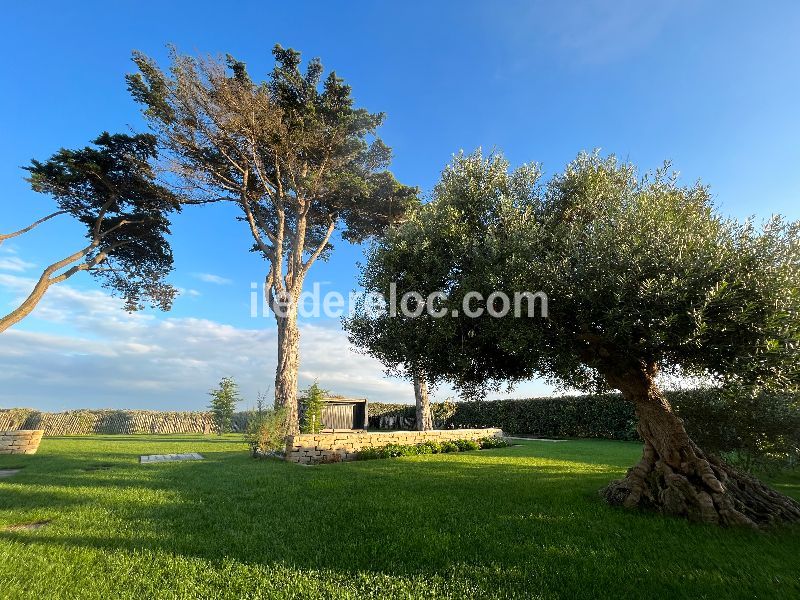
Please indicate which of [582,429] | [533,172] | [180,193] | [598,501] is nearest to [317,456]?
[598,501]

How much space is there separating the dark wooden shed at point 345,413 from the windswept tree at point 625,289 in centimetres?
2337

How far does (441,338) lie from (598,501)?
4.57 m

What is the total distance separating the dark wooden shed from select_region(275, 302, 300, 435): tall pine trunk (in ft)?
37.1

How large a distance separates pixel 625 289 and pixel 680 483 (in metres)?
4.01

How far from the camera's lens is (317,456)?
1469 centimetres

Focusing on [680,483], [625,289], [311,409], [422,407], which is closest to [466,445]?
[422,407]

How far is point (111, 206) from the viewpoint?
23.0 metres

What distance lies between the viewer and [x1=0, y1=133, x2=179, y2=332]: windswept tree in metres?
20.5

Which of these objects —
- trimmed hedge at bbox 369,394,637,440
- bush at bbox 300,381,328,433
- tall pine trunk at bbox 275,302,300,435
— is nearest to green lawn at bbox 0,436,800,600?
tall pine trunk at bbox 275,302,300,435

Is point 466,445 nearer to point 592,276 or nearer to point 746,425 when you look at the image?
point 746,425

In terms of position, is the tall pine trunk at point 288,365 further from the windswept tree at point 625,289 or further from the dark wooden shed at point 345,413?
the dark wooden shed at point 345,413

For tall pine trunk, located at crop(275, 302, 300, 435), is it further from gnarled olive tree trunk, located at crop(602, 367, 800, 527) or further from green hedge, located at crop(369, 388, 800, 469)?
green hedge, located at crop(369, 388, 800, 469)

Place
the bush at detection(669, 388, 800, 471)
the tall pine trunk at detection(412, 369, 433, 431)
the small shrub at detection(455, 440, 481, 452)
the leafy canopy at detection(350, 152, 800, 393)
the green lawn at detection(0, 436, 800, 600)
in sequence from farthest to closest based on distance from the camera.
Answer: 1. the tall pine trunk at detection(412, 369, 433, 431)
2. the small shrub at detection(455, 440, 481, 452)
3. the bush at detection(669, 388, 800, 471)
4. the leafy canopy at detection(350, 152, 800, 393)
5. the green lawn at detection(0, 436, 800, 600)

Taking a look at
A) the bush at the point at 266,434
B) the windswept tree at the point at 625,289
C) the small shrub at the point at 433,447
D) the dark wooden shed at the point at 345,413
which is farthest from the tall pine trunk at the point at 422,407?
the windswept tree at the point at 625,289
